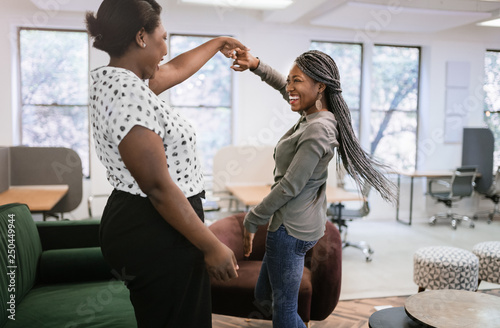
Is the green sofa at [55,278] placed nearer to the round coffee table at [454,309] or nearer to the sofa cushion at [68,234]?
the sofa cushion at [68,234]

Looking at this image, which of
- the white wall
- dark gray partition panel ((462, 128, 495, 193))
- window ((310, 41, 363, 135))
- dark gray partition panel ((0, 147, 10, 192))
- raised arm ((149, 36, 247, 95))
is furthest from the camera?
window ((310, 41, 363, 135))

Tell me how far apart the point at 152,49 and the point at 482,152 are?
6796 millimetres

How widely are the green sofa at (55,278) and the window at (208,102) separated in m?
3.97

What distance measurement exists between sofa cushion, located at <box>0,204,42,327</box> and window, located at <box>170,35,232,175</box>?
429 cm

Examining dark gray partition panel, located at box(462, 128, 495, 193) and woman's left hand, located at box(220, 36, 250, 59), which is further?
dark gray partition panel, located at box(462, 128, 495, 193)

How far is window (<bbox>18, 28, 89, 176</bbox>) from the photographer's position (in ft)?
20.2

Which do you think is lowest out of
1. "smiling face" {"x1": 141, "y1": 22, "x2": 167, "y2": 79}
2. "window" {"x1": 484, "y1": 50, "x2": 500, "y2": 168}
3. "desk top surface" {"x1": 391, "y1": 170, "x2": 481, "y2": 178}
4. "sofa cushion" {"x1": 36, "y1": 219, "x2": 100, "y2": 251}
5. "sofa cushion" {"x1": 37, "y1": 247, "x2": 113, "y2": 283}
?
"sofa cushion" {"x1": 37, "y1": 247, "x2": 113, "y2": 283}

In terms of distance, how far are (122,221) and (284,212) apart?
32.3 inches

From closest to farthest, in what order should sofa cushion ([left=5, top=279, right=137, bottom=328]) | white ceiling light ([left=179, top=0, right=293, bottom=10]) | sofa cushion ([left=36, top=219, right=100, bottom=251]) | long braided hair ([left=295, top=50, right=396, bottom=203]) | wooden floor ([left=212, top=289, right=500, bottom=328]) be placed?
long braided hair ([left=295, top=50, right=396, bottom=203]) → sofa cushion ([left=5, top=279, right=137, bottom=328]) → sofa cushion ([left=36, top=219, right=100, bottom=251]) → wooden floor ([left=212, top=289, right=500, bottom=328]) → white ceiling light ([left=179, top=0, right=293, bottom=10])

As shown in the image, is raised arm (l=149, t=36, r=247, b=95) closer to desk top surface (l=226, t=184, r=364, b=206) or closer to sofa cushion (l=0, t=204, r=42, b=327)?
sofa cushion (l=0, t=204, r=42, b=327)

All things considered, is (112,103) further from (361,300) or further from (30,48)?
(30,48)

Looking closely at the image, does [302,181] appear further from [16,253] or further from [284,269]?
[16,253]

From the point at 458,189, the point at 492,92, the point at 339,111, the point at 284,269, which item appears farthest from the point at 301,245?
the point at 492,92

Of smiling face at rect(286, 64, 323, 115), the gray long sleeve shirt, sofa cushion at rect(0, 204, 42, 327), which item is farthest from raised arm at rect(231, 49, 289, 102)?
sofa cushion at rect(0, 204, 42, 327)
